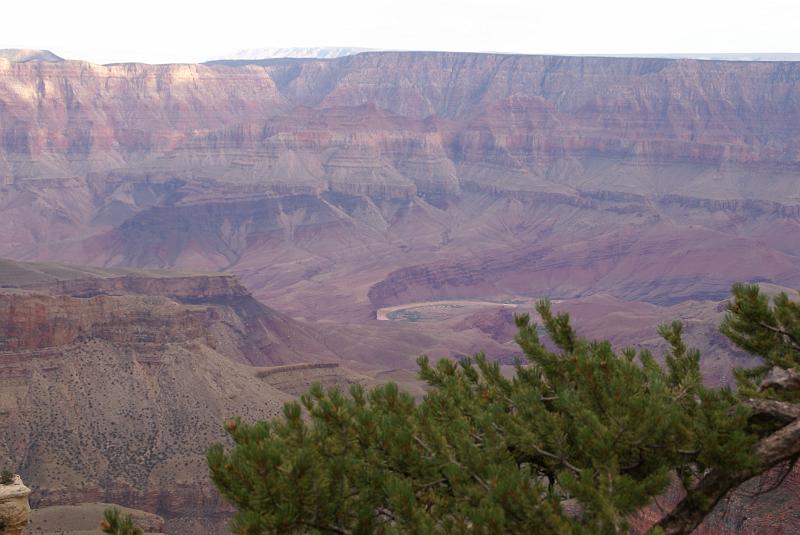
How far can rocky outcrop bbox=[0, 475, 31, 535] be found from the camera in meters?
21.6

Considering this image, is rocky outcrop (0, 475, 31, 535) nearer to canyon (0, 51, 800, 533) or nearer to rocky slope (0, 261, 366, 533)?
canyon (0, 51, 800, 533)

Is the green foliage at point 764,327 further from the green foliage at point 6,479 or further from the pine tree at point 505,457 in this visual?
the green foliage at point 6,479

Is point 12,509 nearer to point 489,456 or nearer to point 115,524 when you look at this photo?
point 115,524

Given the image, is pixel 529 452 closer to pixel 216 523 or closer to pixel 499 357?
pixel 216 523

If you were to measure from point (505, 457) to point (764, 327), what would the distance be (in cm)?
628

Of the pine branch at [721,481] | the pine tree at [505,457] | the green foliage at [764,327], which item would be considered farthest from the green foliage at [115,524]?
the green foliage at [764,327]

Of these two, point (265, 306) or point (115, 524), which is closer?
point (115, 524)

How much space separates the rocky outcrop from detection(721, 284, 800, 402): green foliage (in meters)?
13.5

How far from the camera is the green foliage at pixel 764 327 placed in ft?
67.4

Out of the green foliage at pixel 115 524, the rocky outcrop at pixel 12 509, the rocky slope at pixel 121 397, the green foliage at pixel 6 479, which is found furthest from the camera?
the rocky slope at pixel 121 397

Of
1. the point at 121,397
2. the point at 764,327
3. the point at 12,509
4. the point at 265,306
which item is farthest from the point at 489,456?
the point at 265,306

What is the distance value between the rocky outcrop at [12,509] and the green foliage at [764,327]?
1355 centimetres

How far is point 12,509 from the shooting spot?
21.7 meters

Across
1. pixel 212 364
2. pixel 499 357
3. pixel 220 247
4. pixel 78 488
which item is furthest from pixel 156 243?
pixel 78 488
